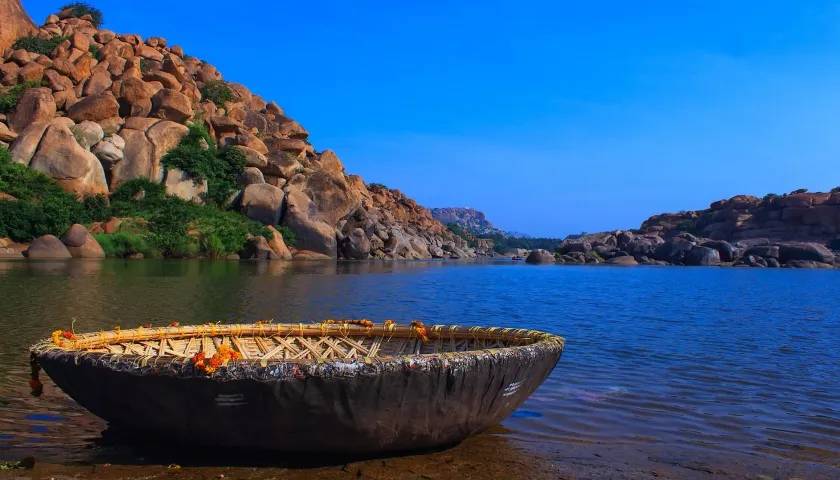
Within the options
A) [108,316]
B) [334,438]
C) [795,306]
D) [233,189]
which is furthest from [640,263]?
[334,438]

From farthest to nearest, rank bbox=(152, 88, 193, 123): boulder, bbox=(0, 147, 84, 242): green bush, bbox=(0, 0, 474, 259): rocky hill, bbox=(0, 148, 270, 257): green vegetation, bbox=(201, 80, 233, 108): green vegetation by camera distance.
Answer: bbox=(201, 80, 233, 108): green vegetation → bbox=(152, 88, 193, 123): boulder → bbox=(0, 0, 474, 259): rocky hill → bbox=(0, 148, 270, 257): green vegetation → bbox=(0, 147, 84, 242): green bush

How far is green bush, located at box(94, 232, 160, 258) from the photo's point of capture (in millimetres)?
32188

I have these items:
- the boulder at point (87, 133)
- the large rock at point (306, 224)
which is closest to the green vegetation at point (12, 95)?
the boulder at point (87, 133)

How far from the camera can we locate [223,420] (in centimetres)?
427

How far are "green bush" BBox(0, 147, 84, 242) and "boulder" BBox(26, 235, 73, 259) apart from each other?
148 cm

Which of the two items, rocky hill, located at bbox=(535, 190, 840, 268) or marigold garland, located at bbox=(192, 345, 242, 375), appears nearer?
marigold garland, located at bbox=(192, 345, 242, 375)

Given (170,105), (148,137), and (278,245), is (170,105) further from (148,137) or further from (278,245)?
(278,245)

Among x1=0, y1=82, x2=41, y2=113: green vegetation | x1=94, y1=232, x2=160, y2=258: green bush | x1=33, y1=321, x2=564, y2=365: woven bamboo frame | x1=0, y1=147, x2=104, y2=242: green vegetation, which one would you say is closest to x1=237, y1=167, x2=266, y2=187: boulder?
x1=94, y1=232, x2=160, y2=258: green bush

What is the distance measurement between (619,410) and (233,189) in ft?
129

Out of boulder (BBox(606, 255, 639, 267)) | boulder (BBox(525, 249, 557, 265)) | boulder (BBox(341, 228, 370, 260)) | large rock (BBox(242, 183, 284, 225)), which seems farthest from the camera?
boulder (BBox(525, 249, 557, 265))

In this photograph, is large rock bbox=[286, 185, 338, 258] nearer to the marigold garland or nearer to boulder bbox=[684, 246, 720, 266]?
boulder bbox=[684, 246, 720, 266]

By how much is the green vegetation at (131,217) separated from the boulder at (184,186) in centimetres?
102

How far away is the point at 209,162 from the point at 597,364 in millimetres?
36970

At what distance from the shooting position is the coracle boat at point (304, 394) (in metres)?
4.15
